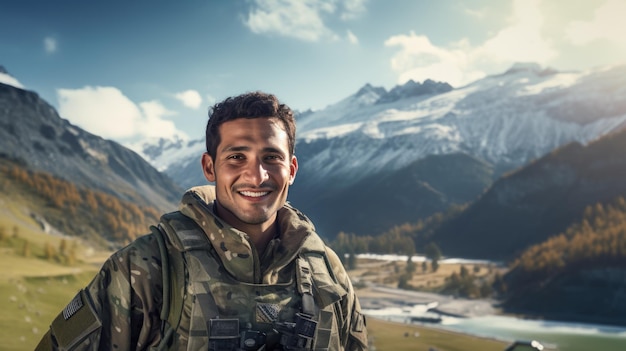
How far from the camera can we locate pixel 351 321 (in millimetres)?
7324

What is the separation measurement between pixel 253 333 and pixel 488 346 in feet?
362

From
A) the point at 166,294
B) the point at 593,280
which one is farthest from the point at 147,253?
the point at 593,280

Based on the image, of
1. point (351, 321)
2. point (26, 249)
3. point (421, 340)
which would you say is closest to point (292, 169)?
point (351, 321)

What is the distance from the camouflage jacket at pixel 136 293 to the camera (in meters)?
5.56

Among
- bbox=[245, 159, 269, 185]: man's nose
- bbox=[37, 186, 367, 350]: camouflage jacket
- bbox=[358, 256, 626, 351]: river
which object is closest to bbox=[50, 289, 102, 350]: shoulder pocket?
bbox=[37, 186, 367, 350]: camouflage jacket

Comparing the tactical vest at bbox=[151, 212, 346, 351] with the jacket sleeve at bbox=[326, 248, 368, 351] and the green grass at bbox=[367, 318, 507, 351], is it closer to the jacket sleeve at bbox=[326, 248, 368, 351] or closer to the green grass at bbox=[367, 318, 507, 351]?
the jacket sleeve at bbox=[326, 248, 368, 351]

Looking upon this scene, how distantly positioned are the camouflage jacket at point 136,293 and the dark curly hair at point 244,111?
0.82 metres

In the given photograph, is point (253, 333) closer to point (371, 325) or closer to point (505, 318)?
point (371, 325)

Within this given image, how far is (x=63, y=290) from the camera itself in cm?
9238

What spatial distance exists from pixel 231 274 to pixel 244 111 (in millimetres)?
1994

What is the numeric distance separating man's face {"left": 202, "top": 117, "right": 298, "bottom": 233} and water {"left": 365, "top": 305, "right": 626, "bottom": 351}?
415 feet

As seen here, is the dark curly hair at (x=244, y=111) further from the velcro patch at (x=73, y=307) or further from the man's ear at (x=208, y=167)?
the velcro patch at (x=73, y=307)

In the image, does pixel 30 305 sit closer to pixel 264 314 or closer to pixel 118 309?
pixel 118 309

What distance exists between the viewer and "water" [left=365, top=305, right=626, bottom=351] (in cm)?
12462
